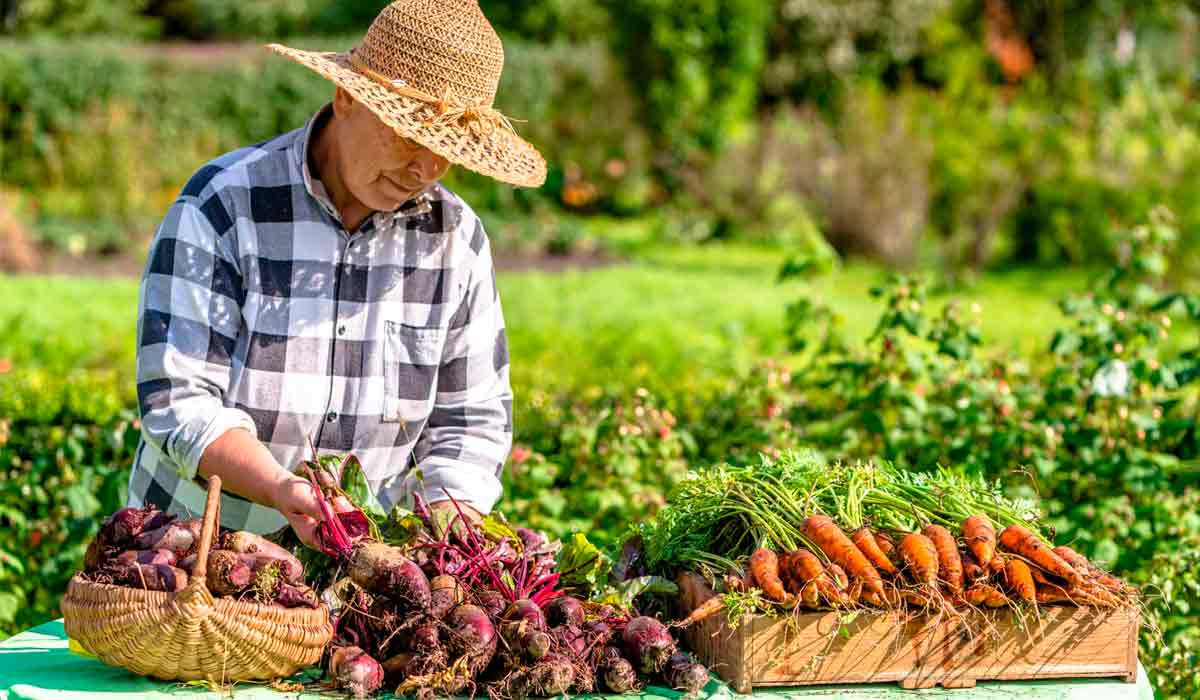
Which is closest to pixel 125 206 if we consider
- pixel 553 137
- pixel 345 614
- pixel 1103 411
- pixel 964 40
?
pixel 553 137

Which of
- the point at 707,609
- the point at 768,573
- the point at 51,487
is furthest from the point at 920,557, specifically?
the point at 51,487

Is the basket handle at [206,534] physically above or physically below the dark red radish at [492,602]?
above

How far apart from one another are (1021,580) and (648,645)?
67 cm

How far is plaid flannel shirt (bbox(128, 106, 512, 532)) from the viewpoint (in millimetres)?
2664

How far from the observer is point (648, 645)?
2.32 metres

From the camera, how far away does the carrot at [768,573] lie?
231 centimetres

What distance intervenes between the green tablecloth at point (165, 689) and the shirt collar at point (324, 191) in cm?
102

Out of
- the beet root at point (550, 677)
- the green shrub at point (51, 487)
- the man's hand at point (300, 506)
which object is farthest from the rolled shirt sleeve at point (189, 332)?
the green shrub at point (51, 487)

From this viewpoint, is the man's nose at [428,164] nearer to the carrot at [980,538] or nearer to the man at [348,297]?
the man at [348,297]

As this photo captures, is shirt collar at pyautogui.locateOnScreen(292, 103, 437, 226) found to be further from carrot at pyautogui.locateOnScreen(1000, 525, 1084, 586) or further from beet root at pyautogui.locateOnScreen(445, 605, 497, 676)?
carrot at pyautogui.locateOnScreen(1000, 525, 1084, 586)

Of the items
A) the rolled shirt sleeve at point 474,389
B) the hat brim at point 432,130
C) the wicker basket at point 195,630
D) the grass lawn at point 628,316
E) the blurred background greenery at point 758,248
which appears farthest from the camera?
the grass lawn at point 628,316

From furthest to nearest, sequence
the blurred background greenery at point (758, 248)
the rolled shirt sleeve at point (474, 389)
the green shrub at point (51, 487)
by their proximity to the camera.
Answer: the blurred background greenery at point (758, 248) → the green shrub at point (51, 487) → the rolled shirt sleeve at point (474, 389)

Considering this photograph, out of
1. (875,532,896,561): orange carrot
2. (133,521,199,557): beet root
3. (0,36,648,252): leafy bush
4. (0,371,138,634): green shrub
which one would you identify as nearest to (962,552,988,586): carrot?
(875,532,896,561): orange carrot

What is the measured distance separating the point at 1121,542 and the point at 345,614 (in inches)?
107
